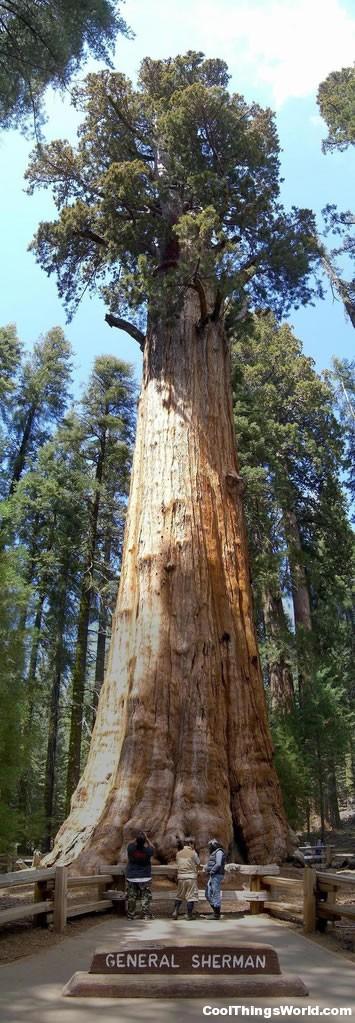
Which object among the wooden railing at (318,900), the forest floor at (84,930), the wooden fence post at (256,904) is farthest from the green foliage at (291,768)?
the wooden railing at (318,900)

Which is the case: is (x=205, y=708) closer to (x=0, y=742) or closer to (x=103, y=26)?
(x=0, y=742)

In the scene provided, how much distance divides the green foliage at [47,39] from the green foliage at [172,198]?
3.32 m

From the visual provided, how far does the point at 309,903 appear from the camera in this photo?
6559 millimetres

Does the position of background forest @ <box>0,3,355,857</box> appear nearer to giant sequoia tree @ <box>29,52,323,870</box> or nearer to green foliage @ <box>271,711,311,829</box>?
green foliage @ <box>271,711,311,829</box>

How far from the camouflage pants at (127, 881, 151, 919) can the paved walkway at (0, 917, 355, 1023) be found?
0.38 metres

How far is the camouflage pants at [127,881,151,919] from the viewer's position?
7.25 meters

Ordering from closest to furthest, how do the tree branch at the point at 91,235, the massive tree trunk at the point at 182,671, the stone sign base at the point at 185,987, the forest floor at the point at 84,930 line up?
1. the stone sign base at the point at 185,987
2. the forest floor at the point at 84,930
3. the massive tree trunk at the point at 182,671
4. the tree branch at the point at 91,235

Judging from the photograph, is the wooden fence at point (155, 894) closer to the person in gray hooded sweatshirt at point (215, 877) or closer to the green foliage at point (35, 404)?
the person in gray hooded sweatshirt at point (215, 877)

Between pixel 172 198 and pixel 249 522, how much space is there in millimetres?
9011

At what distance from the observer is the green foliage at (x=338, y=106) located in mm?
15664

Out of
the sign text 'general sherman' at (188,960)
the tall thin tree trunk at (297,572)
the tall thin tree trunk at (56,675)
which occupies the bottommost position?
the sign text 'general sherman' at (188,960)

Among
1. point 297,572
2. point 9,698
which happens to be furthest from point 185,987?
point 297,572

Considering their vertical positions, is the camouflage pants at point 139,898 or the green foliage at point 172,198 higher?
the green foliage at point 172,198

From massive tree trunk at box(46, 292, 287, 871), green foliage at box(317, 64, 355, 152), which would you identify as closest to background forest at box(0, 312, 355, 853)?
green foliage at box(317, 64, 355, 152)
